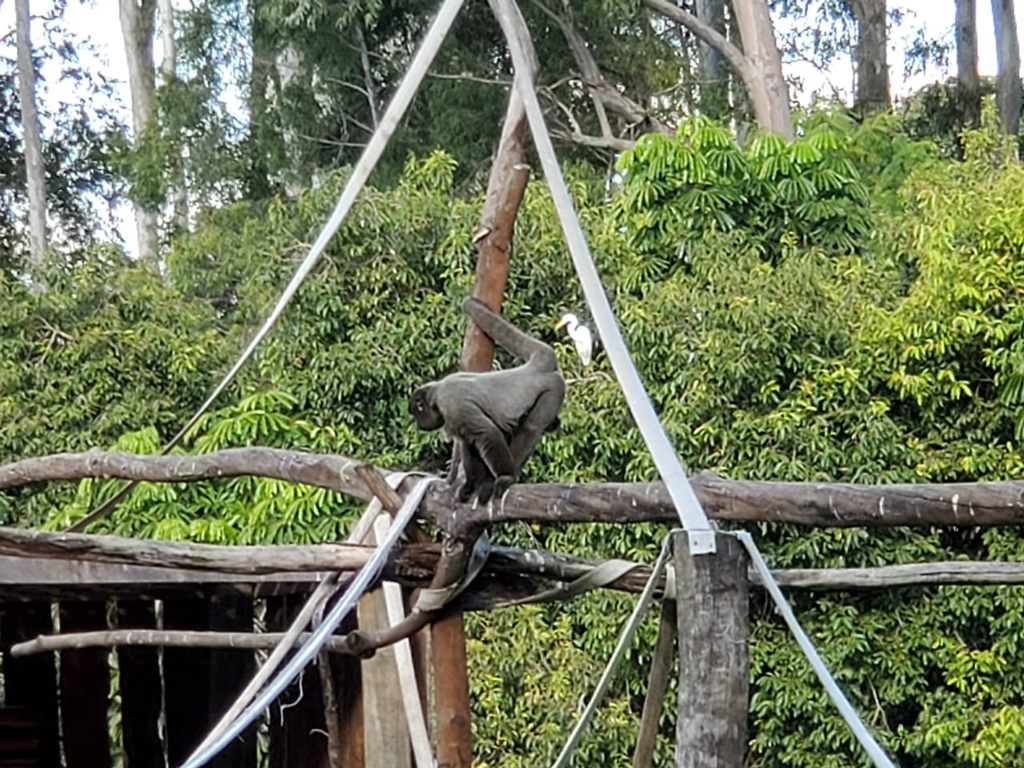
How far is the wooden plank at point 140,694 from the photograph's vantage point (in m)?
2.84

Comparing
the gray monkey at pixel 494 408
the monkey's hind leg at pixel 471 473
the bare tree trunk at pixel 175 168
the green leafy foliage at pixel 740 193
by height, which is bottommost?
the monkey's hind leg at pixel 471 473

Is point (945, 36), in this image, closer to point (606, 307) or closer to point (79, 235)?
point (79, 235)

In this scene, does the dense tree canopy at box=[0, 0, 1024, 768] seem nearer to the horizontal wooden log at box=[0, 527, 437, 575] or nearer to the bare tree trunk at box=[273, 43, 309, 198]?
the bare tree trunk at box=[273, 43, 309, 198]

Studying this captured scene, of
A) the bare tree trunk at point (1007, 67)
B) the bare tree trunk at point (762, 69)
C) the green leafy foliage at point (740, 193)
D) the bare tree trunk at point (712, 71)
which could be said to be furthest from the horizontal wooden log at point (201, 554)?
the bare tree trunk at point (1007, 67)

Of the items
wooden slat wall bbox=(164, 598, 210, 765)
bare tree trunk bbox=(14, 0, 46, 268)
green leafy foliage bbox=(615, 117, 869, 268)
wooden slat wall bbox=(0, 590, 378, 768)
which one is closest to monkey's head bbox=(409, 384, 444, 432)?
wooden slat wall bbox=(0, 590, 378, 768)

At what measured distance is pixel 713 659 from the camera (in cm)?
176

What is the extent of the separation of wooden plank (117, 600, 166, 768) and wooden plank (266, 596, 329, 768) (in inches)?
9.1

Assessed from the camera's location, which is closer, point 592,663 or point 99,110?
point 592,663

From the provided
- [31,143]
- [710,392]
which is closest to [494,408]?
[710,392]

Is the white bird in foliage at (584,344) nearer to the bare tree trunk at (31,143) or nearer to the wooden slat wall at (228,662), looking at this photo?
the wooden slat wall at (228,662)

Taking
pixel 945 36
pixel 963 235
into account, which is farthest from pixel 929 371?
pixel 945 36

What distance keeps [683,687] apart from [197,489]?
15.5 feet

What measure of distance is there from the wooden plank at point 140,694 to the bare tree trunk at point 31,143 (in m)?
8.51

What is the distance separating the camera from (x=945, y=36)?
10953mm
